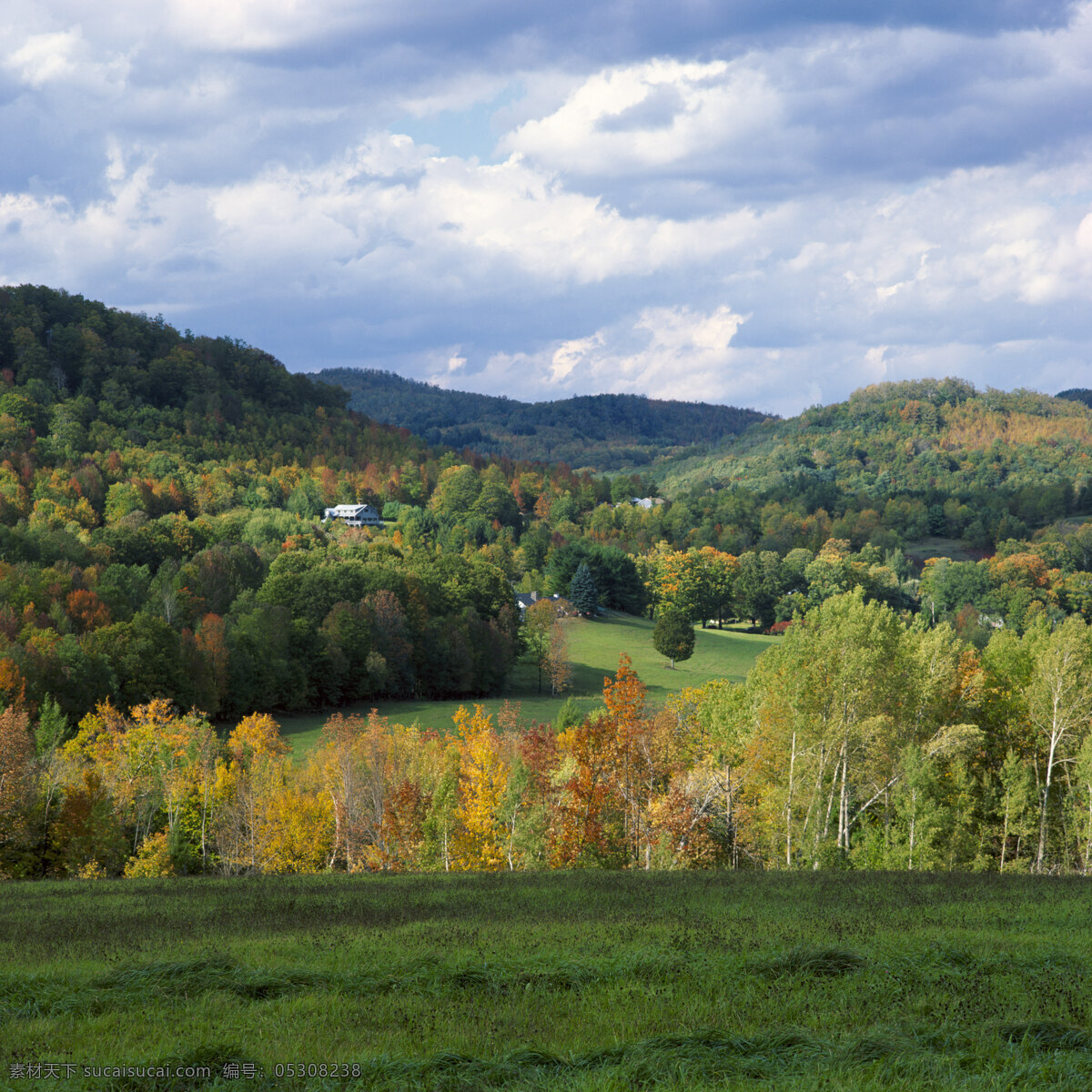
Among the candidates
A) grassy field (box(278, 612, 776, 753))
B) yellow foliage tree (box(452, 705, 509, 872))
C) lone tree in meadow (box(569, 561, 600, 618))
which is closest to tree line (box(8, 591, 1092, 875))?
yellow foliage tree (box(452, 705, 509, 872))

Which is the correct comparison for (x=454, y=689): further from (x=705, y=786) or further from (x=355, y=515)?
(x=355, y=515)

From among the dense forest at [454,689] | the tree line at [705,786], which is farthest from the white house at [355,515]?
the tree line at [705,786]

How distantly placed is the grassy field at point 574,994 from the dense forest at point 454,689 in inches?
643

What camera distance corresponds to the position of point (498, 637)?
10100 centimetres

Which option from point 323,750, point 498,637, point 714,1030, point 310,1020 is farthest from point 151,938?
point 498,637

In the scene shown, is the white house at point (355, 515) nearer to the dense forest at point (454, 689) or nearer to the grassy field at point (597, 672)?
the dense forest at point (454, 689)

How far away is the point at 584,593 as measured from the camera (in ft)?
445

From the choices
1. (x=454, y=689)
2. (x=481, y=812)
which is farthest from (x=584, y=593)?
(x=481, y=812)

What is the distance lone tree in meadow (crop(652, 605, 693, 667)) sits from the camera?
108m

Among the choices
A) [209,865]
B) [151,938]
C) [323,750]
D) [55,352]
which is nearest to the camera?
[151,938]

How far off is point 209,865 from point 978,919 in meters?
39.5

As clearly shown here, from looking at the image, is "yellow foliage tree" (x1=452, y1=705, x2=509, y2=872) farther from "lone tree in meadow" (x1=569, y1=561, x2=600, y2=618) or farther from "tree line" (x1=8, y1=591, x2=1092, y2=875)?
"lone tree in meadow" (x1=569, y1=561, x2=600, y2=618)

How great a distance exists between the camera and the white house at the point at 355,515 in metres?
172

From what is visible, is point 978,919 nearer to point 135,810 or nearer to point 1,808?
point 1,808
